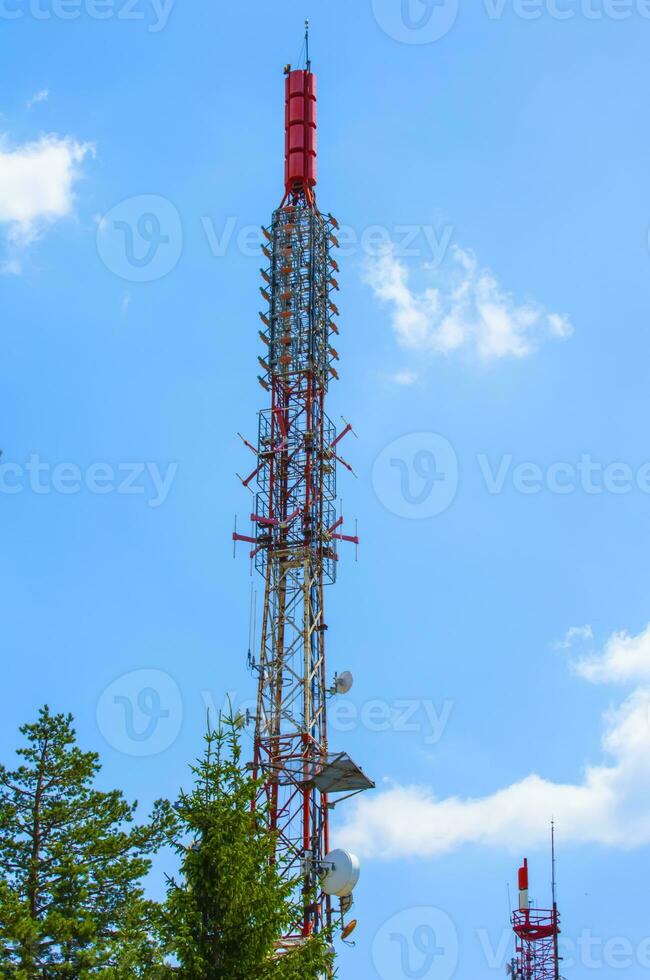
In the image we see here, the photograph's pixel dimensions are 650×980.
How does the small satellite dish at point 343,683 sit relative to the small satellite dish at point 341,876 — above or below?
above

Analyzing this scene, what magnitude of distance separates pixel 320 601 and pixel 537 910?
83.3ft

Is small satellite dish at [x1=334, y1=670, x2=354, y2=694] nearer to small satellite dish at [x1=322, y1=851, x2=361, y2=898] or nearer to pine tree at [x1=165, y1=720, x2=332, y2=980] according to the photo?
small satellite dish at [x1=322, y1=851, x2=361, y2=898]

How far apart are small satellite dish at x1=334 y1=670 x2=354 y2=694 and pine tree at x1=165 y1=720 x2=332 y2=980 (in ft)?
63.0

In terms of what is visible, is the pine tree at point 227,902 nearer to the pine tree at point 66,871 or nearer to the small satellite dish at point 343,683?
the pine tree at point 66,871

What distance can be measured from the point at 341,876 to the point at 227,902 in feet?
57.0

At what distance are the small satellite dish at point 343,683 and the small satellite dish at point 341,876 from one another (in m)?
5.66

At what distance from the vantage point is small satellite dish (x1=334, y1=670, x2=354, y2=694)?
42.6 meters

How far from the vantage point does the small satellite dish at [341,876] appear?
38719mm

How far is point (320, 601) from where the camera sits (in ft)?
143

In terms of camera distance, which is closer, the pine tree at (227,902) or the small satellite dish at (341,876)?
the pine tree at (227,902)

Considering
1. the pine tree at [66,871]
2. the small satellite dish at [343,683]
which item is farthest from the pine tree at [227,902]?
the small satellite dish at [343,683]

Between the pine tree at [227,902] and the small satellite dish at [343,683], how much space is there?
19206mm

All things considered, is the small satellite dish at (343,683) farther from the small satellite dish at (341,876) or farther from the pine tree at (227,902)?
the pine tree at (227,902)

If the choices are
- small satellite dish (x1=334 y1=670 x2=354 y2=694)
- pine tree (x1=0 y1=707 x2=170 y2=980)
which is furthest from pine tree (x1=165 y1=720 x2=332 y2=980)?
small satellite dish (x1=334 y1=670 x2=354 y2=694)
